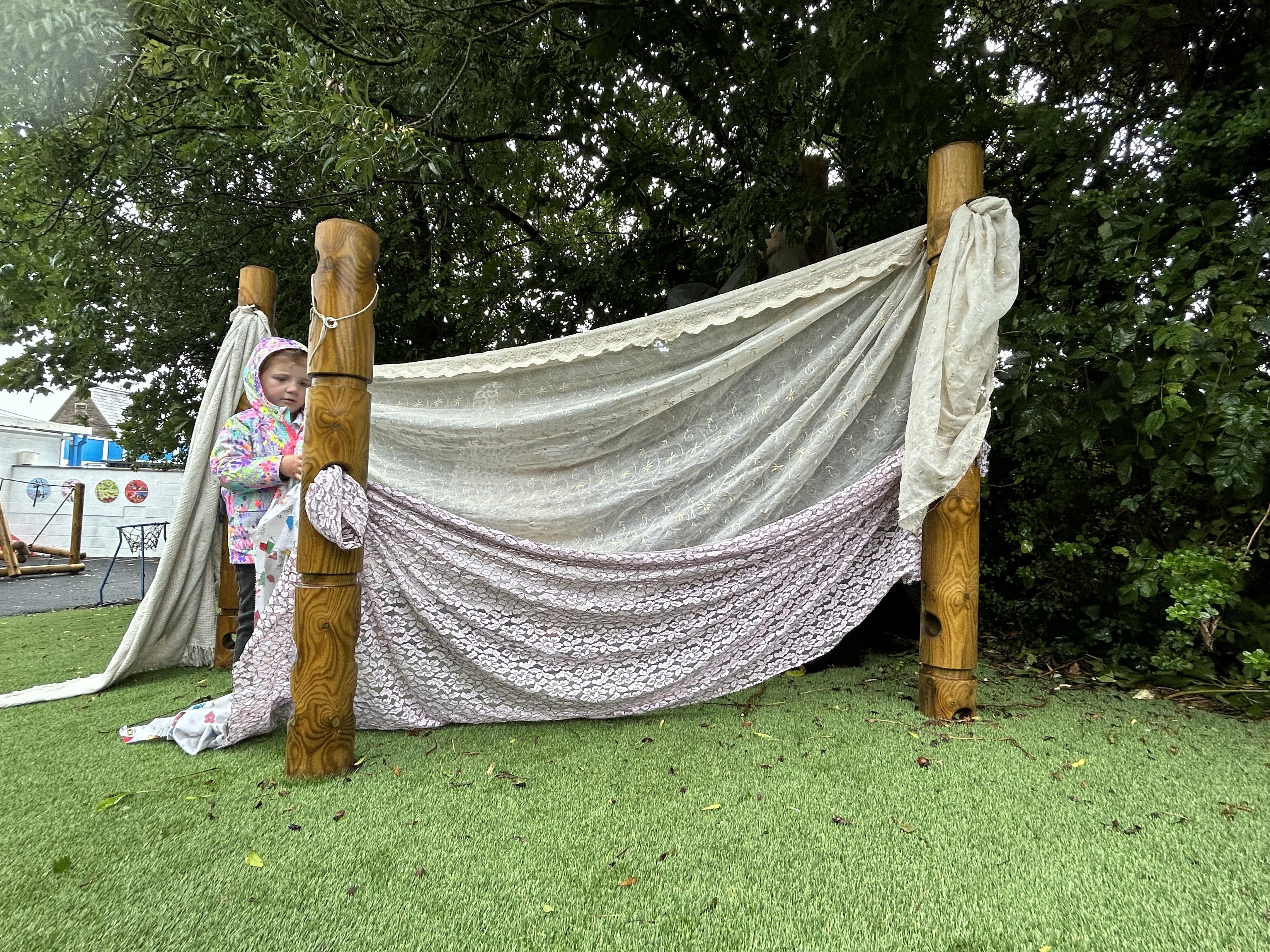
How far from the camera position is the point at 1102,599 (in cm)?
Answer: 292

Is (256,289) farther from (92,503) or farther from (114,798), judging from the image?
(92,503)

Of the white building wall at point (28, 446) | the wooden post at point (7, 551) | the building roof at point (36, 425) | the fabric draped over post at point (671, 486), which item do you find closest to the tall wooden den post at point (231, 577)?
the fabric draped over post at point (671, 486)

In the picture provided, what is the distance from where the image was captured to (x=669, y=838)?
1500mm

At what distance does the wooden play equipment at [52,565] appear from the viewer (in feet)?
24.9

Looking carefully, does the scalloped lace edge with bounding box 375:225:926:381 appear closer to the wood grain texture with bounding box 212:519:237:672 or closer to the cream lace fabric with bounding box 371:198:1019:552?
the cream lace fabric with bounding box 371:198:1019:552

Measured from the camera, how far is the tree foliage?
2312mm

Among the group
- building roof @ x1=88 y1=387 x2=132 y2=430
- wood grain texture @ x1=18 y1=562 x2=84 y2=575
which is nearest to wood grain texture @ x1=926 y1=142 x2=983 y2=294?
wood grain texture @ x1=18 y1=562 x2=84 y2=575

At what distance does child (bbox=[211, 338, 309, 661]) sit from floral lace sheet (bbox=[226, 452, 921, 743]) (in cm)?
53

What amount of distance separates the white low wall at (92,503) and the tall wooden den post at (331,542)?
1144 cm

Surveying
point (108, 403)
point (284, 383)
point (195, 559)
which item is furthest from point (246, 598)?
point (108, 403)

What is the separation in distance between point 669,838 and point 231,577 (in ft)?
8.31

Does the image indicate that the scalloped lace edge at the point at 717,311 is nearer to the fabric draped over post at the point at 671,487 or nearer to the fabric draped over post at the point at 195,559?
the fabric draped over post at the point at 671,487

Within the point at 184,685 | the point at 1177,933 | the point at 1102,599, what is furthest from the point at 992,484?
the point at 184,685

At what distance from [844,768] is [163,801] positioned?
1782mm
